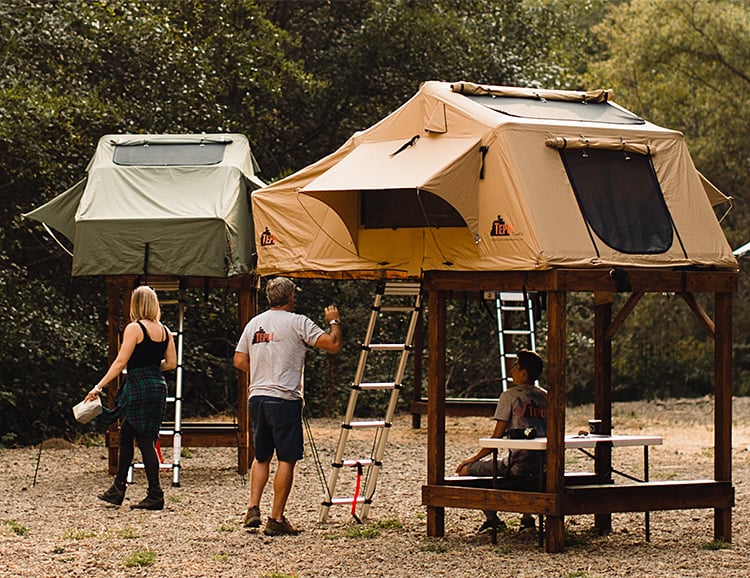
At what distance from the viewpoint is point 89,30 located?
1697 centimetres

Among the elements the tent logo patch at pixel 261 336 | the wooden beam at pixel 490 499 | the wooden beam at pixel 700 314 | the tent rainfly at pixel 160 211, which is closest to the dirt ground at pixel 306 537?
the wooden beam at pixel 490 499

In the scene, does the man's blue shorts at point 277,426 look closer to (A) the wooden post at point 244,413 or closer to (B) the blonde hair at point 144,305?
(B) the blonde hair at point 144,305

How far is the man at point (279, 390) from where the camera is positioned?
28.7ft

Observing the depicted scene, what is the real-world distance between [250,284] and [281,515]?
3817 millimetres

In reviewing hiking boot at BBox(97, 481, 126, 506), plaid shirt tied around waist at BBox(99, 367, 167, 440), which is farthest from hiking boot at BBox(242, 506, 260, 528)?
hiking boot at BBox(97, 481, 126, 506)

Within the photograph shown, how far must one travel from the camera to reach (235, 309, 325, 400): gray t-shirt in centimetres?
876

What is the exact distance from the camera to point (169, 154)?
12.5 meters

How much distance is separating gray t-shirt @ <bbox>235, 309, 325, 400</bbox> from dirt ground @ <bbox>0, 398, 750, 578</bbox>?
1.02m

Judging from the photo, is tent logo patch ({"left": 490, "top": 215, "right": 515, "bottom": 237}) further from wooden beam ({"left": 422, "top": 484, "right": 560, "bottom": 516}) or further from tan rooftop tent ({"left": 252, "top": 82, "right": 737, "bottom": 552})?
wooden beam ({"left": 422, "top": 484, "right": 560, "bottom": 516})

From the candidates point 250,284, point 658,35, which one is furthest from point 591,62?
point 250,284

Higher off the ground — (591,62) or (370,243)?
(591,62)

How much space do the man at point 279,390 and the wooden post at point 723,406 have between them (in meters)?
2.60

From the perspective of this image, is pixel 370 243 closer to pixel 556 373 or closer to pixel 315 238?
pixel 315 238

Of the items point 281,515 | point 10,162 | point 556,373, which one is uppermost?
point 10,162
